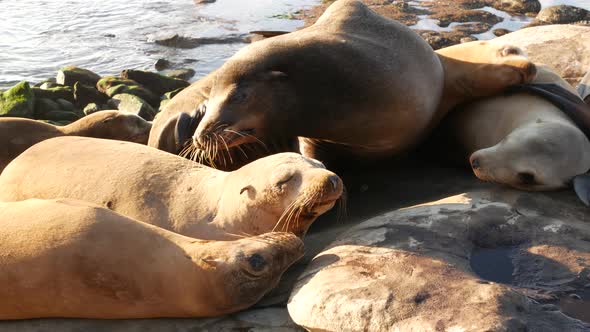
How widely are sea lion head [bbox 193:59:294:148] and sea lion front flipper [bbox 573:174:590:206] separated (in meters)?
Result: 1.59

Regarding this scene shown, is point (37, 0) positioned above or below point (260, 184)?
below

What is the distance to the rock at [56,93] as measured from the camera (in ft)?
34.9

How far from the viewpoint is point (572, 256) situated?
3414 millimetres

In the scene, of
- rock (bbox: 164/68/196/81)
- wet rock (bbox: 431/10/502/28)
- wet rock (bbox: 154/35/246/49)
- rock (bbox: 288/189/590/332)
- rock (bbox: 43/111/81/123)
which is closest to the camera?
rock (bbox: 288/189/590/332)

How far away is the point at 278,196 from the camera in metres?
3.60

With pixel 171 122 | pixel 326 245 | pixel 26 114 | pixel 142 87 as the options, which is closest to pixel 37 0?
pixel 142 87

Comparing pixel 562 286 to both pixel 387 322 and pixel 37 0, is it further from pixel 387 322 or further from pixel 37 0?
pixel 37 0

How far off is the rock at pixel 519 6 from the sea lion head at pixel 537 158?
1342 centimetres

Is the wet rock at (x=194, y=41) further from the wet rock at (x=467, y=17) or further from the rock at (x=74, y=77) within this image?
the wet rock at (x=467, y=17)

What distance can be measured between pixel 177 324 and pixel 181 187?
0.91 meters

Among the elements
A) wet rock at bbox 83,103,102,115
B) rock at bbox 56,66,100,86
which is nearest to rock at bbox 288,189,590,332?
wet rock at bbox 83,103,102,115

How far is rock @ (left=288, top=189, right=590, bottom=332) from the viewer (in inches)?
113

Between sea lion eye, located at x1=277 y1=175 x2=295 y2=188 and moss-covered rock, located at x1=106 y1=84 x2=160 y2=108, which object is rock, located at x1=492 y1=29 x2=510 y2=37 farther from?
sea lion eye, located at x1=277 y1=175 x2=295 y2=188

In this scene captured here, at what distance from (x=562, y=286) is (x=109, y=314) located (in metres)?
1.78
